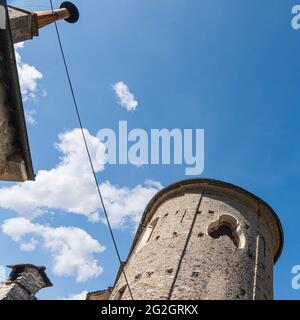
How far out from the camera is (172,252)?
9852 millimetres

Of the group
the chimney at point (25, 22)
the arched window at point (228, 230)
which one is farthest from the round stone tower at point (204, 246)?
the chimney at point (25, 22)

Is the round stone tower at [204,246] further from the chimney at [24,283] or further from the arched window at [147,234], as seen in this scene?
the chimney at [24,283]

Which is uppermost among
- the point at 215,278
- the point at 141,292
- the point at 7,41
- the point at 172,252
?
the point at 7,41

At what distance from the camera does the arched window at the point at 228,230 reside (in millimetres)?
10680

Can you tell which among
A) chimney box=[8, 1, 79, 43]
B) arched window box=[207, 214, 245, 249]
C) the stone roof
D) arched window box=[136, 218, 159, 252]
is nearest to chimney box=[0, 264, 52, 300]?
the stone roof

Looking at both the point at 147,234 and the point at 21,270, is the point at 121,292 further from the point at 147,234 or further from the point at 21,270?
the point at 21,270

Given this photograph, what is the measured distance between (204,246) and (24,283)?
8968mm

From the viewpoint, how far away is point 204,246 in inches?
393

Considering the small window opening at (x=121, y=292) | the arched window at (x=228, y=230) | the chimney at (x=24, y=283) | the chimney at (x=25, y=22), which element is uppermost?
the chimney at (x=25, y=22)

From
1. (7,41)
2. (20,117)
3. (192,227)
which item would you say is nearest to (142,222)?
(192,227)
